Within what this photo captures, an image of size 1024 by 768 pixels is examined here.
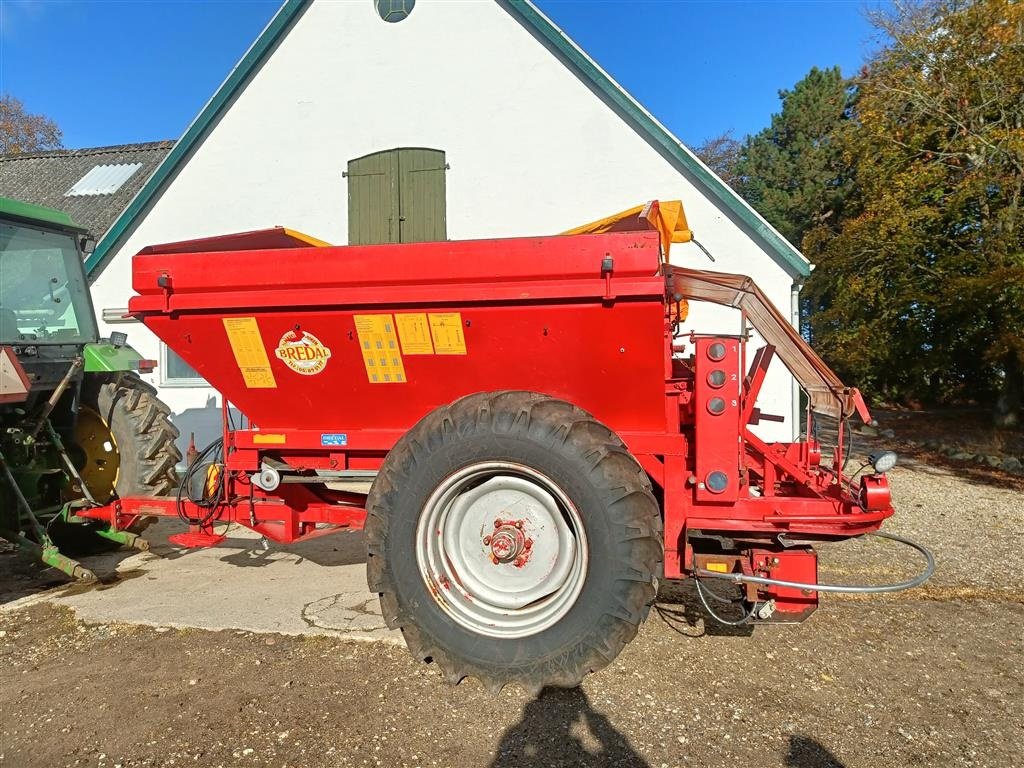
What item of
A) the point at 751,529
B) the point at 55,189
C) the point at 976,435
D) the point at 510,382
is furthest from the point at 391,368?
the point at 55,189

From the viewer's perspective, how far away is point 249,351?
327 centimetres

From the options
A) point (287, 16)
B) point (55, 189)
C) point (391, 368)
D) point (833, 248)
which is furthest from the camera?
point (55, 189)

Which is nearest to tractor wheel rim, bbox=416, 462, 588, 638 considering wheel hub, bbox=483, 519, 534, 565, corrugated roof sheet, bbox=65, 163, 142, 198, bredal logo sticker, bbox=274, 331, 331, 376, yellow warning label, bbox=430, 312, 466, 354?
wheel hub, bbox=483, 519, 534, 565

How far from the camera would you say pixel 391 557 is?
292cm

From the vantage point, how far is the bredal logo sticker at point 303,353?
3.17 m

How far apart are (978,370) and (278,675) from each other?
1776 centimetres

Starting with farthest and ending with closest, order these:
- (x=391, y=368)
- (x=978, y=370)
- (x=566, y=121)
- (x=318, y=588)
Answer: (x=978, y=370) → (x=566, y=121) → (x=318, y=588) → (x=391, y=368)

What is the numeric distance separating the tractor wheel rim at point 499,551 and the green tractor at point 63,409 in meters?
2.49

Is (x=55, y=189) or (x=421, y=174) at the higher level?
(x=55, y=189)

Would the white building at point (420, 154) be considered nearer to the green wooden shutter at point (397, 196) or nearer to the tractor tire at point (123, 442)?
the green wooden shutter at point (397, 196)

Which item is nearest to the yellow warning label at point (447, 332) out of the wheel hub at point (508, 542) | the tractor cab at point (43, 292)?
the wheel hub at point (508, 542)

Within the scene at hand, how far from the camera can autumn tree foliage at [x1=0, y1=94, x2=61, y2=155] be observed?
2664 cm

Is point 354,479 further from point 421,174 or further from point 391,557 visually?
point 421,174

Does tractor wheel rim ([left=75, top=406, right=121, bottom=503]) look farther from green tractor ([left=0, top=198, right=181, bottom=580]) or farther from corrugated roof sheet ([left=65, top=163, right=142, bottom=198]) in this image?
corrugated roof sheet ([left=65, top=163, right=142, bottom=198])
